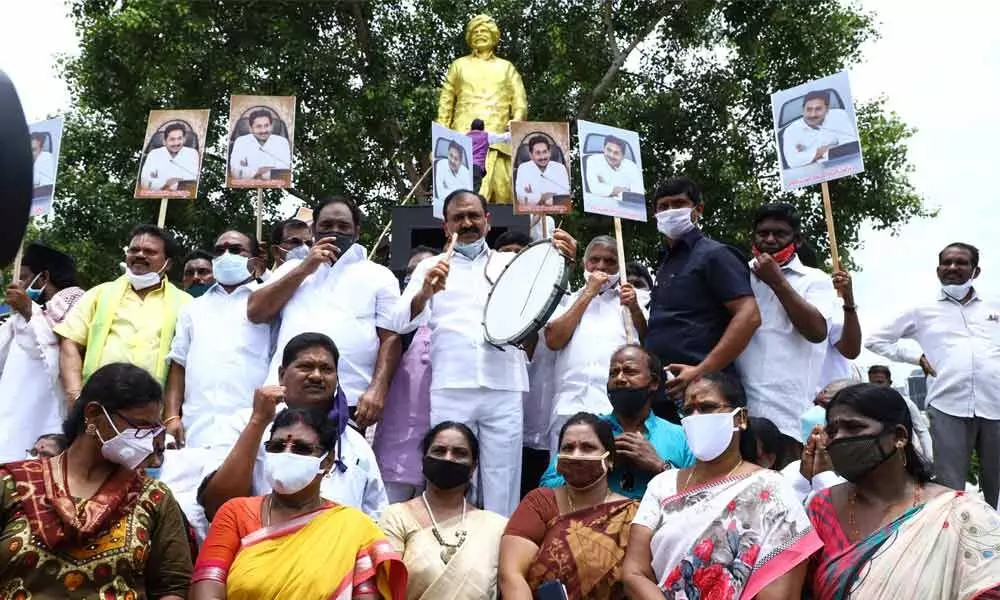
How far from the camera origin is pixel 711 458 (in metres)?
4.24

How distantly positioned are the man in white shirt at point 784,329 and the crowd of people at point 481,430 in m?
0.01

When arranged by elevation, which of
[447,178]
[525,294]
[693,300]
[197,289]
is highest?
[447,178]

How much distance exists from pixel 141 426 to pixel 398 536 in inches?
49.0

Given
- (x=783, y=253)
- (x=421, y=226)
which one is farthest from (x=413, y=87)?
(x=783, y=253)

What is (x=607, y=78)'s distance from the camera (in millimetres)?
17109

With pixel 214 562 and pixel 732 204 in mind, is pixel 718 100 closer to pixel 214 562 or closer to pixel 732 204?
pixel 732 204

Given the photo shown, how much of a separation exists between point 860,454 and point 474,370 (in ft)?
7.39

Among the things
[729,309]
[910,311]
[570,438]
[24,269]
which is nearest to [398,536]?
[570,438]

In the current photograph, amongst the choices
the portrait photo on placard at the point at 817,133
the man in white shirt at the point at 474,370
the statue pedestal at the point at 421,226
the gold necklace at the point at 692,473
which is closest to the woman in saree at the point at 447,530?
the man in white shirt at the point at 474,370

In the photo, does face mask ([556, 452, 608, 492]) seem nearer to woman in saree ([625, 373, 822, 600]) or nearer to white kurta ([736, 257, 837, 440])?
woman in saree ([625, 373, 822, 600])

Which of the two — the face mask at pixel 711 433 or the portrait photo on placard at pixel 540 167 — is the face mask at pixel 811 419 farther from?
the portrait photo on placard at pixel 540 167

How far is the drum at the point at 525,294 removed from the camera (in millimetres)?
5492

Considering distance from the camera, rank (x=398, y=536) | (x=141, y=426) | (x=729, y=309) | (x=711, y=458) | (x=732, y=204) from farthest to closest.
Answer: (x=732, y=204), (x=729, y=309), (x=398, y=536), (x=711, y=458), (x=141, y=426)

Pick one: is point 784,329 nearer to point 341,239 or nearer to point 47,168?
point 341,239
